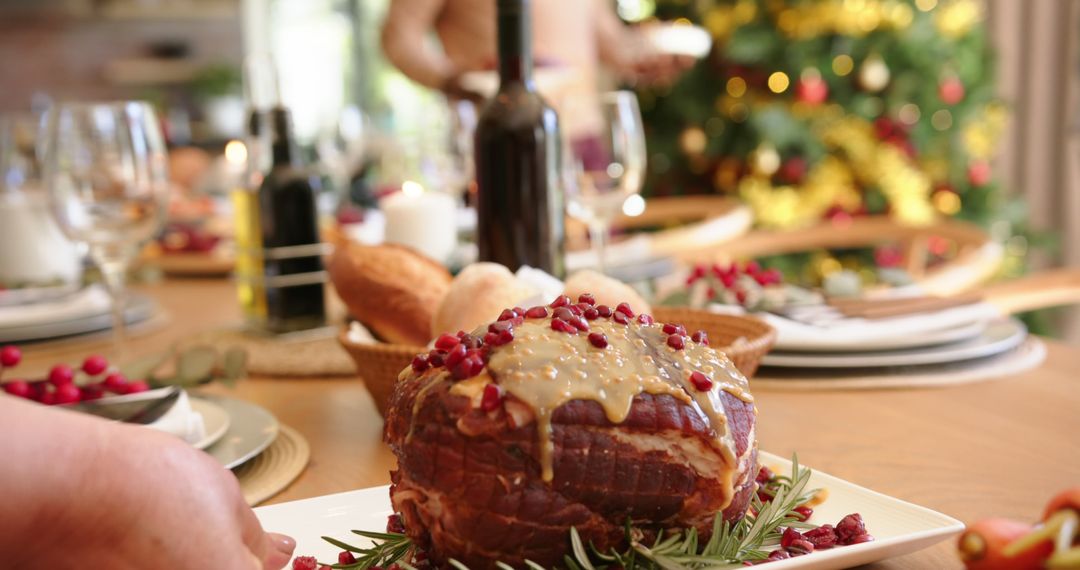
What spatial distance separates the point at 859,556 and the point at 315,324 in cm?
106

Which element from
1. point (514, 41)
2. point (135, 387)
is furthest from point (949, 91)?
point (135, 387)

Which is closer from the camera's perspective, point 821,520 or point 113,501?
point 113,501

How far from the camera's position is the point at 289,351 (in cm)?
128

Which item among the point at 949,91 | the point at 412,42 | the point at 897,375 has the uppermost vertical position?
the point at 412,42

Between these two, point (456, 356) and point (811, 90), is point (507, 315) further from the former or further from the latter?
point (811, 90)

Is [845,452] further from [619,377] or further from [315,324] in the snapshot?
[315,324]

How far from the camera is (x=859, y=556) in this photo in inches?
20.6

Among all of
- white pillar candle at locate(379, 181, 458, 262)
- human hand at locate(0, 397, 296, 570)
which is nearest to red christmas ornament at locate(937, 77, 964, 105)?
white pillar candle at locate(379, 181, 458, 262)

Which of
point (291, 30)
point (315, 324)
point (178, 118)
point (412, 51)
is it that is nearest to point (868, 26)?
point (412, 51)

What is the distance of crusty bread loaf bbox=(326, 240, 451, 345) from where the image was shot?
101 centimetres

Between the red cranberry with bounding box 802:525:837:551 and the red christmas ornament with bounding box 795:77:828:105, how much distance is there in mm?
3136

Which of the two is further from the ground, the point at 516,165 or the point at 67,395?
the point at 516,165

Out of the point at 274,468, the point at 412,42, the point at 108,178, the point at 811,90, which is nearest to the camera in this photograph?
the point at 274,468

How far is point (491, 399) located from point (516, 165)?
643mm
